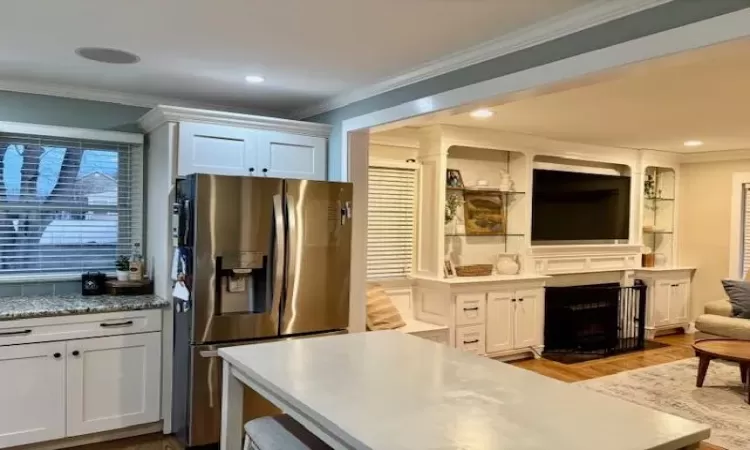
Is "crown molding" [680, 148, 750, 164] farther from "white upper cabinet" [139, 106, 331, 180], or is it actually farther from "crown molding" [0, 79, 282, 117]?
"crown molding" [0, 79, 282, 117]

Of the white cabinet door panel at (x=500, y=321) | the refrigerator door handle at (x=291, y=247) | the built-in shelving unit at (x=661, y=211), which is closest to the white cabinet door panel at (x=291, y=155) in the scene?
the refrigerator door handle at (x=291, y=247)

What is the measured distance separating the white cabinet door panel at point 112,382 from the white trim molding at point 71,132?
1368mm

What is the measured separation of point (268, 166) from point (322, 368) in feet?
7.26

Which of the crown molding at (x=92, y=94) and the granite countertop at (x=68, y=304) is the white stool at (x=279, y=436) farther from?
the crown molding at (x=92, y=94)

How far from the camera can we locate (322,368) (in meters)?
1.99

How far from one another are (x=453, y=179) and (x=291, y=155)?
2.00m

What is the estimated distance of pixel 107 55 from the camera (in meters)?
3.06

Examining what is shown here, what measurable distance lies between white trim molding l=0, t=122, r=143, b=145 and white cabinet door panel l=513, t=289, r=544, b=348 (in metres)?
3.73

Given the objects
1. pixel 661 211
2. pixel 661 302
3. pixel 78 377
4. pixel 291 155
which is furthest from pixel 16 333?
pixel 661 211

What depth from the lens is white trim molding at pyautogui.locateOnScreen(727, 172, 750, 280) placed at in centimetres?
689

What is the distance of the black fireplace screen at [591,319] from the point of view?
602cm

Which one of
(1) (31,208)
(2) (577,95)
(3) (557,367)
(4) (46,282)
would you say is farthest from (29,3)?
(3) (557,367)

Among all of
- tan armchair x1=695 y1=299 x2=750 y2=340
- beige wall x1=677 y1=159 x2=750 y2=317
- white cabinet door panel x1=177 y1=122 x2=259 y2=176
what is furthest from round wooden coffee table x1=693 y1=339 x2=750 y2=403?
white cabinet door panel x1=177 y1=122 x2=259 y2=176

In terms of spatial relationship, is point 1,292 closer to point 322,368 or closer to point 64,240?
point 64,240
